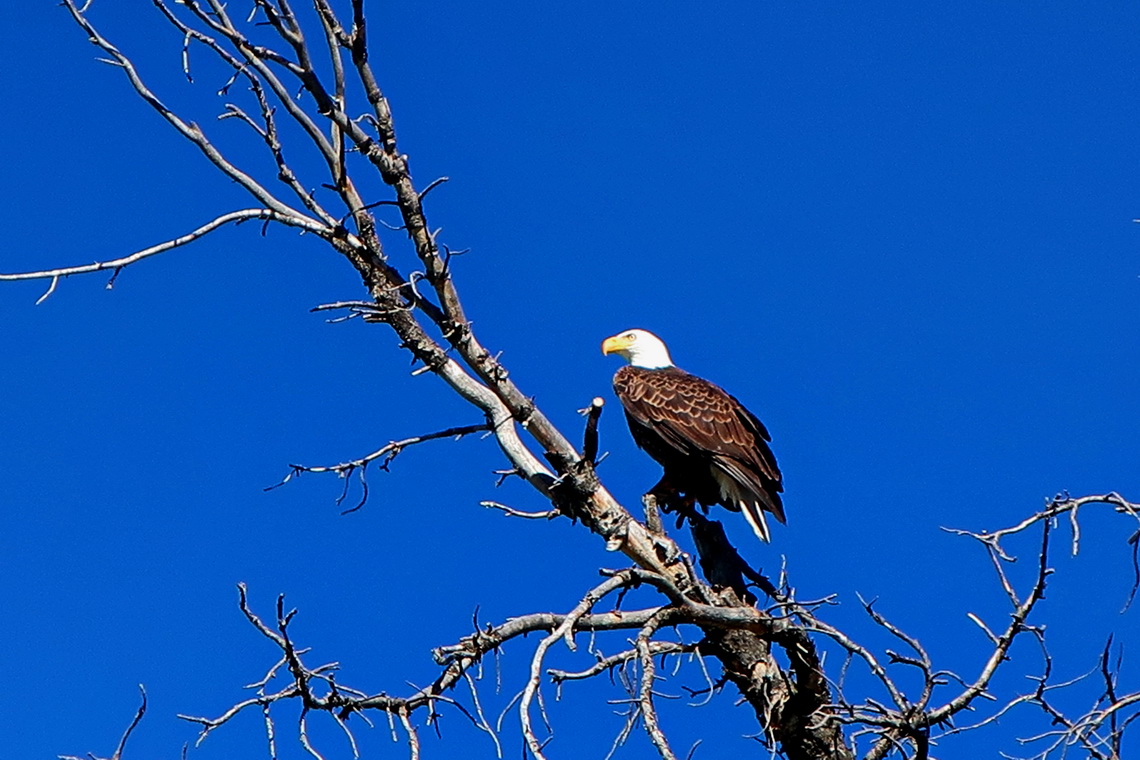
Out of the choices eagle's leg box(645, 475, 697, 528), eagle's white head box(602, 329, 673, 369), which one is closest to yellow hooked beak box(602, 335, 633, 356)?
eagle's white head box(602, 329, 673, 369)

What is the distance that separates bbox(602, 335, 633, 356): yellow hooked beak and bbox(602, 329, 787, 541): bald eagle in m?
1.13

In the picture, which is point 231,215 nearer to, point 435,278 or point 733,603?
point 435,278

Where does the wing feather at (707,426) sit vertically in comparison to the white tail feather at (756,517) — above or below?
above

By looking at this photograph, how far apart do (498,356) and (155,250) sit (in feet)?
4.53

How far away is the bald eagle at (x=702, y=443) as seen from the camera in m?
7.12

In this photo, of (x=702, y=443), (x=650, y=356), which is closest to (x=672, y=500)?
(x=702, y=443)

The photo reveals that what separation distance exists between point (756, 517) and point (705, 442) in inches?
19.0

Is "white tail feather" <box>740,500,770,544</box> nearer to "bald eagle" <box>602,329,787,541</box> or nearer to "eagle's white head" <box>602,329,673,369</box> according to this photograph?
"bald eagle" <box>602,329,787,541</box>

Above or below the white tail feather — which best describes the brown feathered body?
above

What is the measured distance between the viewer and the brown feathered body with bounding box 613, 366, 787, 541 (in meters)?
7.12

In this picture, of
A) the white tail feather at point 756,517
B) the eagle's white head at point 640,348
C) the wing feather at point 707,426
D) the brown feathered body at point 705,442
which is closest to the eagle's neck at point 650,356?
the eagle's white head at point 640,348

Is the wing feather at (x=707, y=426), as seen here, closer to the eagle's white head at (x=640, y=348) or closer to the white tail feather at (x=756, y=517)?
the white tail feather at (x=756, y=517)

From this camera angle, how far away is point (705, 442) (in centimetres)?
728


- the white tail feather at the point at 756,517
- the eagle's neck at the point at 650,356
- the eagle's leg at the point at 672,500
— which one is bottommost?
the white tail feather at the point at 756,517
